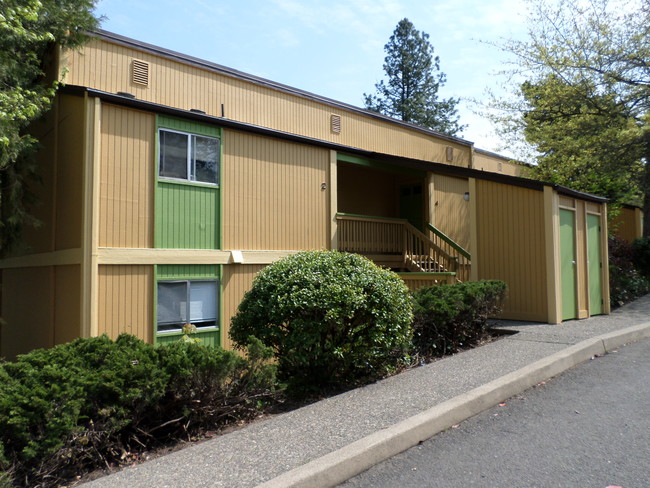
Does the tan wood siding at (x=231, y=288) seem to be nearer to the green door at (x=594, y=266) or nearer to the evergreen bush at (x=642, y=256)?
the green door at (x=594, y=266)

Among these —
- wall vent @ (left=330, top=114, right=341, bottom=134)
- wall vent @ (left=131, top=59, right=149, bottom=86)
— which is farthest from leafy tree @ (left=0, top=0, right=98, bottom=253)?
wall vent @ (left=330, top=114, right=341, bottom=134)

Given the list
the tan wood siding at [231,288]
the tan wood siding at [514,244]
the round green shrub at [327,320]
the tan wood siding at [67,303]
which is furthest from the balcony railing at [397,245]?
Answer: the tan wood siding at [67,303]

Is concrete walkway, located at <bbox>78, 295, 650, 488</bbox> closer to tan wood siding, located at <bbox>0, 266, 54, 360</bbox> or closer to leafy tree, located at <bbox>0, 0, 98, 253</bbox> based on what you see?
leafy tree, located at <bbox>0, 0, 98, 253</bbox>

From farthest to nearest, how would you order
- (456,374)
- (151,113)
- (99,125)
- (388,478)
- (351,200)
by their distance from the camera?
(351,200) < (151,113) < (99,125) < (456,374) < (388,478)

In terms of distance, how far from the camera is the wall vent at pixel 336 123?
49.5 ft

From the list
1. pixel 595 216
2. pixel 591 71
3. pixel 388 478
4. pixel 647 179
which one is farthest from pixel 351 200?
pixel 388 478

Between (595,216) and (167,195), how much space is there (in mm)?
9605

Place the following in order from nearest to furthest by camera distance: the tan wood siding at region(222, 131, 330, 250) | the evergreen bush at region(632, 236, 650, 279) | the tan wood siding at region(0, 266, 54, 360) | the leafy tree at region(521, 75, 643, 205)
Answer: the tan wood siding at region(0, 266, 54, 360) → the tan wood siding at region(222, 131, 330, 250) → the evergreen bush at region(632, 236, 650, 279) → the leafy tree at region(521, 75, 643, 205)

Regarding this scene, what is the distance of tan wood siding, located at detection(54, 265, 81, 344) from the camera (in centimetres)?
854

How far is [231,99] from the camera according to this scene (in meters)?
13.1

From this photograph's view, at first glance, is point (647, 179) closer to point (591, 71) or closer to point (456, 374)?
point (591, 71)

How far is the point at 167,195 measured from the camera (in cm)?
927

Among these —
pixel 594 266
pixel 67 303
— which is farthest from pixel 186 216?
pixel 594 266

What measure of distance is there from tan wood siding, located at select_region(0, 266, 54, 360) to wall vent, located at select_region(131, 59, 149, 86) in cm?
462
